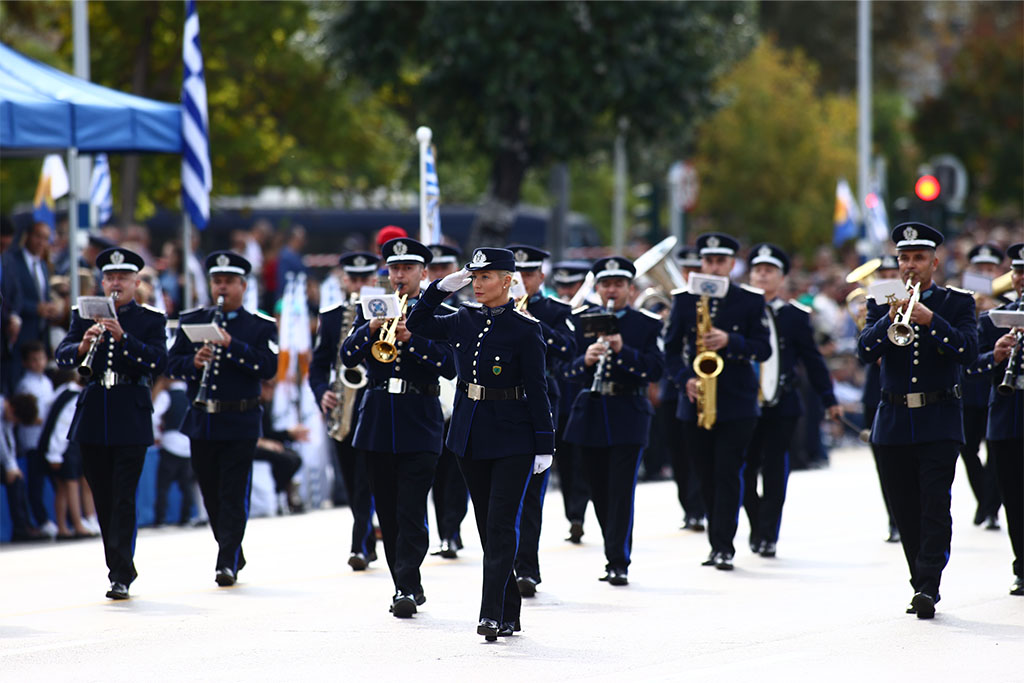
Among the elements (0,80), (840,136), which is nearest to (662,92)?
(0,80)

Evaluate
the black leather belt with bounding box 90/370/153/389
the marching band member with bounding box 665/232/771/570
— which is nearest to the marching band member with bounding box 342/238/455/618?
the black leather belt with bounding box 90/370/153/389

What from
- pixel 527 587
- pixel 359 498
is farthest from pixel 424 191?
pixel 527 587

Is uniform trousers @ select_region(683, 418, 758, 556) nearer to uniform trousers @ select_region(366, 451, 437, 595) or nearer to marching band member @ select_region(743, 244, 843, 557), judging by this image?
marching band member @ select_region(743, 244, 843, 557)

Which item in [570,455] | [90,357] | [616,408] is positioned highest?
[90,357]

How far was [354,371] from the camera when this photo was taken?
12797 millimetres

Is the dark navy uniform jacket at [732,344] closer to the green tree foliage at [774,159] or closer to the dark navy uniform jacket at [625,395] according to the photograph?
the dark navy uniform jacket at [625,395]

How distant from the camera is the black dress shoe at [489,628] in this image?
9.62 metres

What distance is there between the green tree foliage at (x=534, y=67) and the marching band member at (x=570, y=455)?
812cm

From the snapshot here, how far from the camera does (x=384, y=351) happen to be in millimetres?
10570

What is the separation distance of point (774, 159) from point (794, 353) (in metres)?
32.1

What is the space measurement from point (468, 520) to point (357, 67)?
9875 mm

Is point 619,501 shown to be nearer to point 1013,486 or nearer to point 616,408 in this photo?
point 616,408

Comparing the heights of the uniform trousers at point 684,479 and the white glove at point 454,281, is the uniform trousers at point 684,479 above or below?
below

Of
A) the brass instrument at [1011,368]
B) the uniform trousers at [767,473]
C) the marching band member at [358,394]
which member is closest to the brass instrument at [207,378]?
the marching band member at [358,394]
